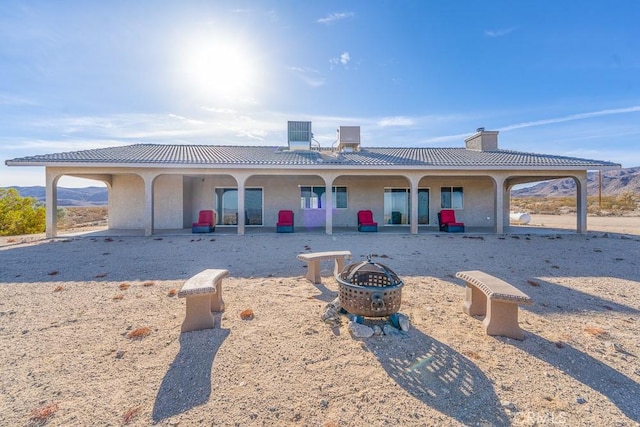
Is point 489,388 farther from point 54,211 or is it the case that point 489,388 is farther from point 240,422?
point 54,211

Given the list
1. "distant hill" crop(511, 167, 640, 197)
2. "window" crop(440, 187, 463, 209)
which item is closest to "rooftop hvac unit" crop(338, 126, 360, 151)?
"window" crop(440, 187, 463, 209)

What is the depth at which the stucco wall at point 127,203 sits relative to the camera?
41.6ft

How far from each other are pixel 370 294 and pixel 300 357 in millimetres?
931

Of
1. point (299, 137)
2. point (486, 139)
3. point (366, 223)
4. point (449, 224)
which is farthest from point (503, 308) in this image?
point (486, 139)

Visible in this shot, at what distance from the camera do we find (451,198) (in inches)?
551

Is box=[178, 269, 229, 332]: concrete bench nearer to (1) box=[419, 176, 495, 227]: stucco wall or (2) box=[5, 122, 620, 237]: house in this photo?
(2) box=[5, 122, 620, 237]: house

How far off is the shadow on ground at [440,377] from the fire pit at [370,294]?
1.05 feet

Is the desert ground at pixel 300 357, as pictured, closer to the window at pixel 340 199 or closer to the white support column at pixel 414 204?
the white support column at pixel 414 204

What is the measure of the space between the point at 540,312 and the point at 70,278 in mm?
7715

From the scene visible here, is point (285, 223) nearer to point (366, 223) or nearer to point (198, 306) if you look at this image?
point (366, 223)

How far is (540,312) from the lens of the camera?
389cm

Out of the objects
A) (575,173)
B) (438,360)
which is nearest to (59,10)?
(438,360)

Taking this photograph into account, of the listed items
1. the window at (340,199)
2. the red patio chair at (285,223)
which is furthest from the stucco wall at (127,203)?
the window at (340,199)

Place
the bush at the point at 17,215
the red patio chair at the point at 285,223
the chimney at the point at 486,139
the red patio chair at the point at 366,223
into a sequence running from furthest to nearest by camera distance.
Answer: the chimney at the point at 486,139, the bush at the point at 17,215, the red patio chair at the point at 366,223, the red patio chair at the point at 285,223
